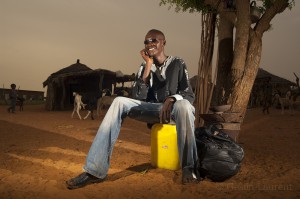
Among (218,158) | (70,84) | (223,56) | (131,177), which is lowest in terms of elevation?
(131,177)

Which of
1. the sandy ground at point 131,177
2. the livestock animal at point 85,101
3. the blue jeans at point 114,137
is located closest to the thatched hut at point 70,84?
the livestock animal at point 85,101

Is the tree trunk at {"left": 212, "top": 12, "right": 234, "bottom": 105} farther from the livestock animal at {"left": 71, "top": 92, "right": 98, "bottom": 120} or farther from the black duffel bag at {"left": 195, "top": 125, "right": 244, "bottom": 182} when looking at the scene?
the livestock animal at {"left": 71, "top": 92, "right": 98, "bottom": 120}

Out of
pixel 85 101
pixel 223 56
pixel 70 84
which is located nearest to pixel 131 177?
pixel 223 56

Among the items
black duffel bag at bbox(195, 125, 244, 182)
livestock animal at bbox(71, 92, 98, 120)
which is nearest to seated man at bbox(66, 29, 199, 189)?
black duffel bag at bbox(195, 125, 244, 182)

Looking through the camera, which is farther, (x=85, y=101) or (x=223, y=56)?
(x=85, y=101)

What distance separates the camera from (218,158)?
338 centimetres

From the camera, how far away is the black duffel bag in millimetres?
3354

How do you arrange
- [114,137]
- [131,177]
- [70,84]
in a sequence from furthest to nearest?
[70,84] < [131,177] < [114,137]

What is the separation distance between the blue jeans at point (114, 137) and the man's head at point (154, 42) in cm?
A: 83

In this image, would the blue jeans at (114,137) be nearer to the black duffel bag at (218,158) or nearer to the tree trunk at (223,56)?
the black duffel bag at (218,158)

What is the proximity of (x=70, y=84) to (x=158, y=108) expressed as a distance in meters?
21.8

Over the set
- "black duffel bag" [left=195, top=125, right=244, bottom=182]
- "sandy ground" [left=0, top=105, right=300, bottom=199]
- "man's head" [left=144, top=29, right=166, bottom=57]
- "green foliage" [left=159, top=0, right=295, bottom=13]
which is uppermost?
"green foliage" [left=159, top=0, right=295, bottom=13]

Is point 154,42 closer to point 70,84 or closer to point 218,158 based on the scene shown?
point 218,158

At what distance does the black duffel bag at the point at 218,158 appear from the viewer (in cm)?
335
